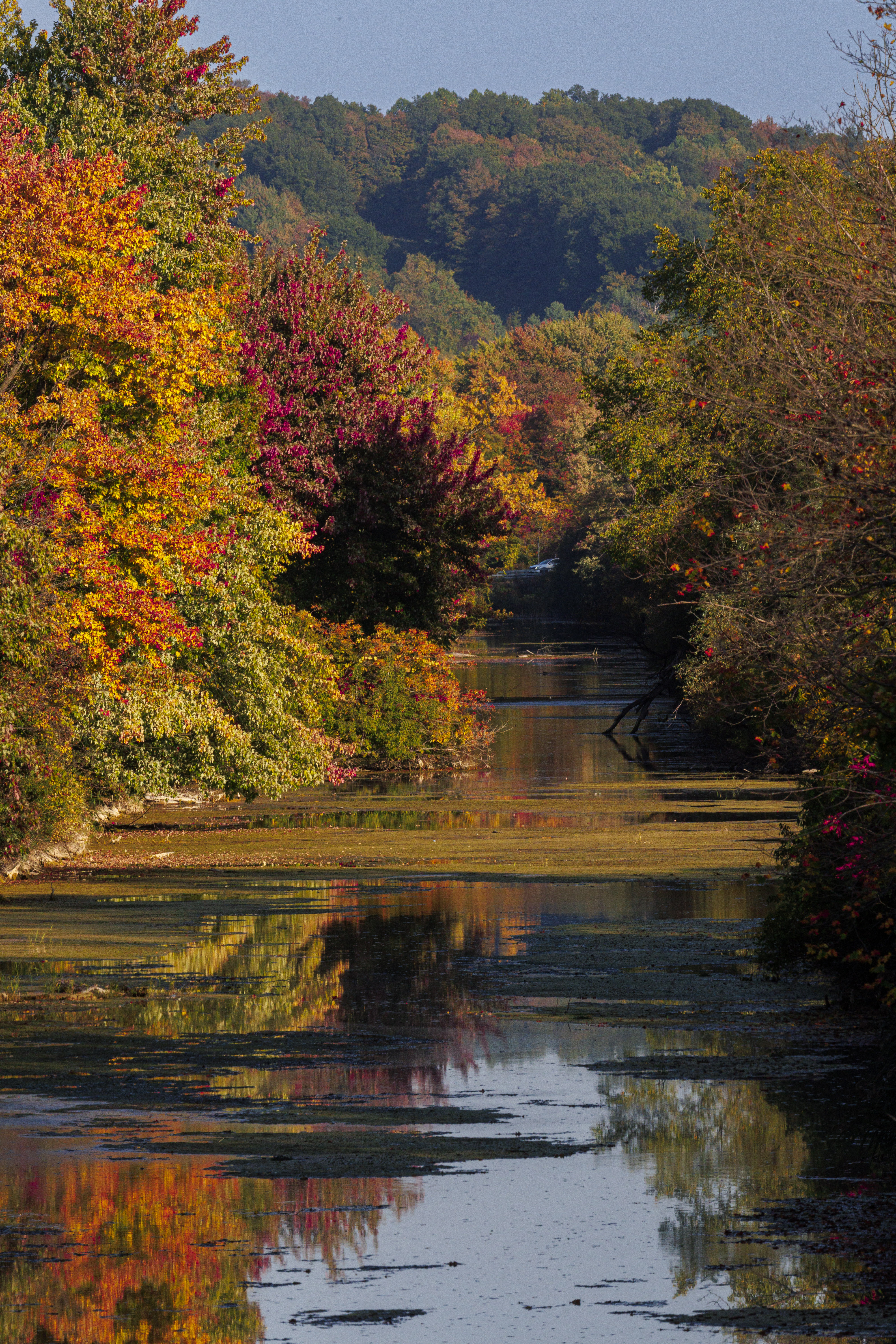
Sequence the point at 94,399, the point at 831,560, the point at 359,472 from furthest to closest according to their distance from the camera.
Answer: the point at 359,472
the point at 94,399
the point at 831,560

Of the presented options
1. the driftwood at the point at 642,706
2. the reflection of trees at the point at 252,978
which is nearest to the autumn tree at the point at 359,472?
the driftwood at the point at 642,706

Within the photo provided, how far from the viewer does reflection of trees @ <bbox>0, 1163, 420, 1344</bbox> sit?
23.1ft

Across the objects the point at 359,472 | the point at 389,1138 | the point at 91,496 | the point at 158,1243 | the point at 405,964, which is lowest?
the point at 405,964

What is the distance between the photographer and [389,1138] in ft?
32.6

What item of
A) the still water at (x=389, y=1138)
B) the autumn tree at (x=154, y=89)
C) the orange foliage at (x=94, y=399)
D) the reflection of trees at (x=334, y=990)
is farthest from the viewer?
the autumn tree at (x=154, y=89)

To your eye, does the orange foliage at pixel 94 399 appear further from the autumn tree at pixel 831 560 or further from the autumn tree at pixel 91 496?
the autumn tree at pixel 831 560

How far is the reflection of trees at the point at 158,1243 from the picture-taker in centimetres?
705

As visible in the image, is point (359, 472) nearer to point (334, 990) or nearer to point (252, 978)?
point (252, 978)

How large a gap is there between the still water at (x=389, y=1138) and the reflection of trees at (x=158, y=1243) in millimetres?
17

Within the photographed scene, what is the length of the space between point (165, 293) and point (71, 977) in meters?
14.5

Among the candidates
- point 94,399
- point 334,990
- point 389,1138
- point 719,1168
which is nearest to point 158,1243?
point 389,1138

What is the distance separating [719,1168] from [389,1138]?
185 centimetres

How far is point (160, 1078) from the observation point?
37.0ft

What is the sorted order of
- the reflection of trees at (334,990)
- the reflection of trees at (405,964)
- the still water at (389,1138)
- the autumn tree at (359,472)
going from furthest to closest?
the autumn tree at (359,472), the reflection of trees at (405,964), the reflection of trees at (334,990), the still water at (389,1138)
